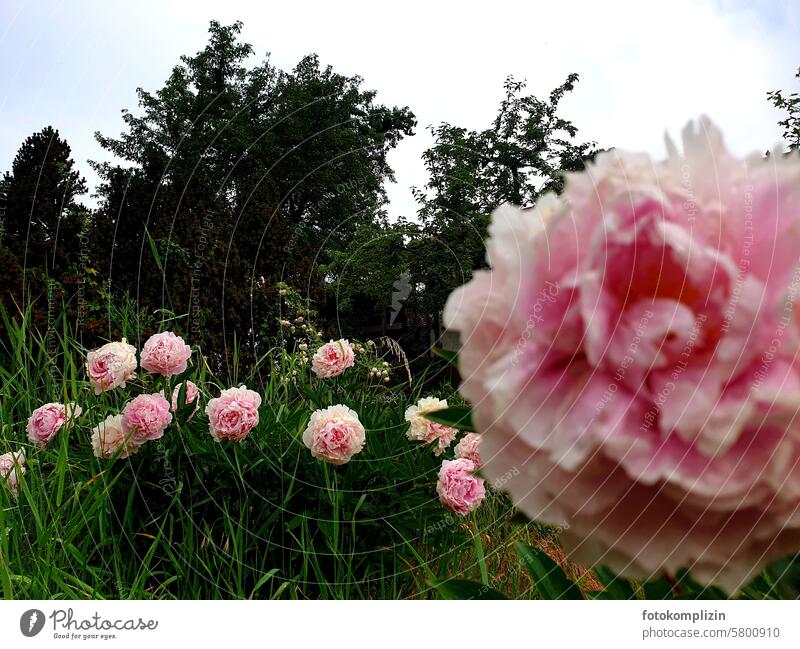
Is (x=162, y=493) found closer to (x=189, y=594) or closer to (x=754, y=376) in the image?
(x=189, y=594)

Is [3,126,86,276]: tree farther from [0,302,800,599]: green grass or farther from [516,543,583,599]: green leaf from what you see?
[516,543,583,599]: green leaf

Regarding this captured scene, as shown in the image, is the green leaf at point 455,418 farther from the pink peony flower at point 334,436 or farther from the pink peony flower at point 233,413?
the pink peony flower at point 233,413

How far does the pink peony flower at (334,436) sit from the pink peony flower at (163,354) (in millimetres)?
506

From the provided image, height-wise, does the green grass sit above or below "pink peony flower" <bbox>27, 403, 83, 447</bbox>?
below

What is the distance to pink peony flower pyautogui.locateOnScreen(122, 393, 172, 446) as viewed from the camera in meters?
1.80

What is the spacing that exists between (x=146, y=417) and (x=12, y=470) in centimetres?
57

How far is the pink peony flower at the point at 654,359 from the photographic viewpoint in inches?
14.0

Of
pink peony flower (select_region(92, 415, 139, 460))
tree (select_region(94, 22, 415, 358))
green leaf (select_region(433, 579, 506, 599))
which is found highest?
tree (select_region(94, 22, 415, 358))

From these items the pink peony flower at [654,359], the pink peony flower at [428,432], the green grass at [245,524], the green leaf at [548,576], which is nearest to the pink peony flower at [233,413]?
the green grass at [245,524]

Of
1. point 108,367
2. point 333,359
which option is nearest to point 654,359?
point 108,367

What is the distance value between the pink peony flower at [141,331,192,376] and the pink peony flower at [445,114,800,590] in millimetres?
1651

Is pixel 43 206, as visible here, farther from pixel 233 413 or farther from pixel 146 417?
pixel 233 413

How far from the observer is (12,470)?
1.99 meters

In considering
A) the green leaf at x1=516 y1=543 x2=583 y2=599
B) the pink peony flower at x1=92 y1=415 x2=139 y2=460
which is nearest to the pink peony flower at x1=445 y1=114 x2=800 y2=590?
the green leaf at x1=516 y1=543 x2=583 y2=599
